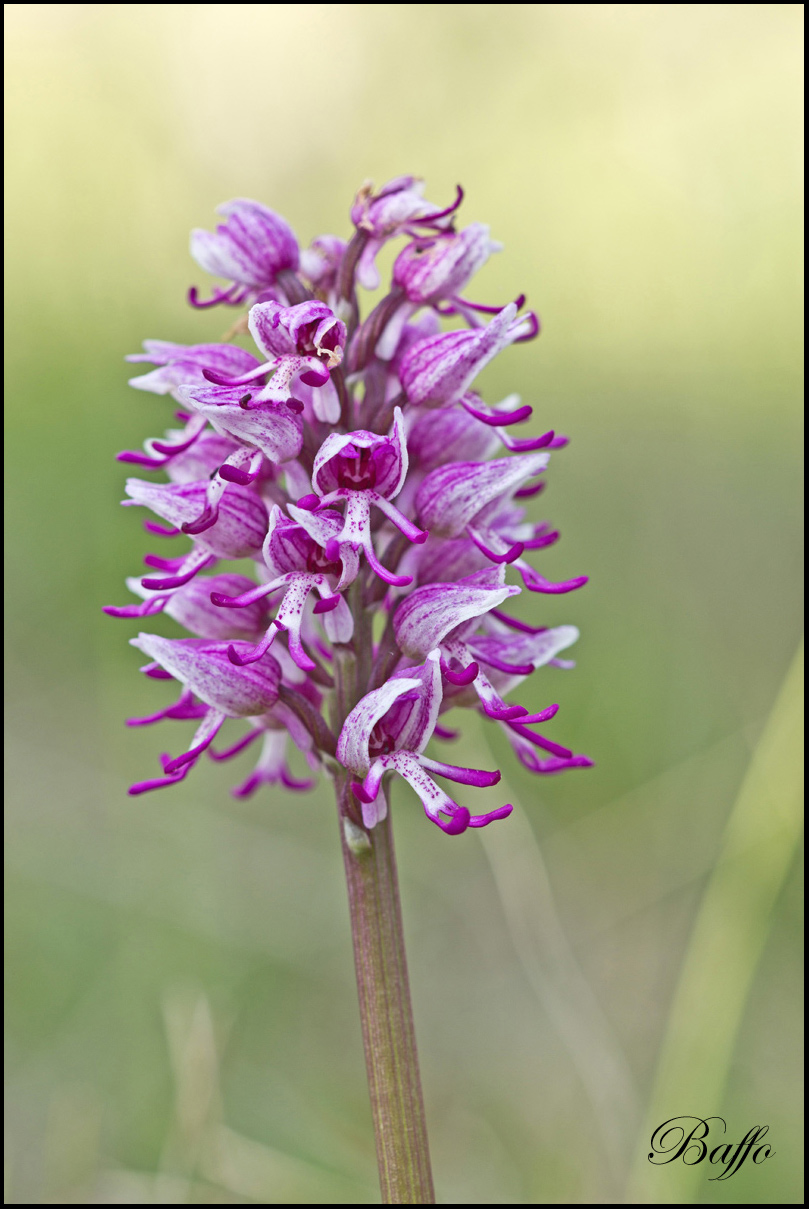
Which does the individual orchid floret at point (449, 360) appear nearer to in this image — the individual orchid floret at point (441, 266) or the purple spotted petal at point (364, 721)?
the individual orchid floret at point (441, 266)

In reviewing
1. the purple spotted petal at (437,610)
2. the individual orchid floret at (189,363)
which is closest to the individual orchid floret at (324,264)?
the individual orchid floret at (189,363)

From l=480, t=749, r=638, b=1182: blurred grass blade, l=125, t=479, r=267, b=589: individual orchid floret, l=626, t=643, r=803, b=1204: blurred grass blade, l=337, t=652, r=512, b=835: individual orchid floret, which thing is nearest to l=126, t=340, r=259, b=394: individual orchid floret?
l=125, t=479, r=267, b=589: individual orchid floret

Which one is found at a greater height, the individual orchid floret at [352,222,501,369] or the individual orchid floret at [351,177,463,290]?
the individual orchid floret at [351,177,463,290]

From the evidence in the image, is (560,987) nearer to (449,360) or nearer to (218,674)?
(218,674)

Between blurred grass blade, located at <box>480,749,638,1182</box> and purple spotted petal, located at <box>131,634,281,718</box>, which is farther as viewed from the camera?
blurred grass blade, located at <box>480,749,638,1182</box>

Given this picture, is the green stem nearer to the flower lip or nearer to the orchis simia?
the orchis simia

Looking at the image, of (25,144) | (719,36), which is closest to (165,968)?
(25,144)
